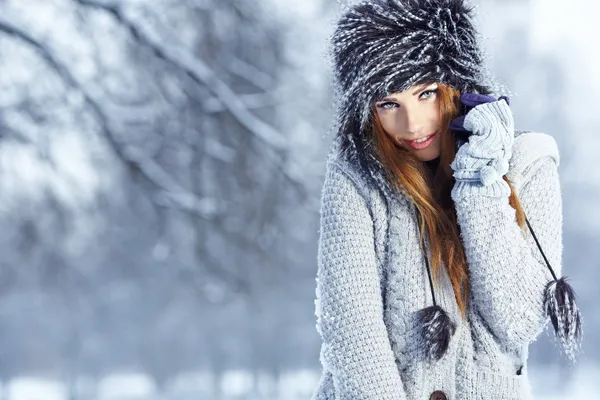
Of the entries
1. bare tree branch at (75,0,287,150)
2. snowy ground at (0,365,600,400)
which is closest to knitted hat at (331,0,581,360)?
bare tree branch at (75,0,287,150)

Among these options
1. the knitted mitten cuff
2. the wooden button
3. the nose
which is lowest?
the wooden button

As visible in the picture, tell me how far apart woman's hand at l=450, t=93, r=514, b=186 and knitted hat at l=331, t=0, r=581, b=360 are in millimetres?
133

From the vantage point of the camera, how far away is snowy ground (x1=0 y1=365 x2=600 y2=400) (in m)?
8.54

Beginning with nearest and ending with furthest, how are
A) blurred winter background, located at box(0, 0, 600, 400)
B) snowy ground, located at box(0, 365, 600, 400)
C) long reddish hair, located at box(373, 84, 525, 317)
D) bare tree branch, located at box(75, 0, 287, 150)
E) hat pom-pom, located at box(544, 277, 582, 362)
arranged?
hat pom-pom, located at box(544, 277, 582, 362)
long reddish hair, located at box(373, 84, 525, 317)
bare tree branch, located at box(75, 0, 287, 150)
blurred winter background, located at box(0, 0, 600, 400)
snowy ground, located at box(0, 365, 600, 400)

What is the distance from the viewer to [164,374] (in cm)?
973

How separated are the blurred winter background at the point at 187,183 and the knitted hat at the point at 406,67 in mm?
140

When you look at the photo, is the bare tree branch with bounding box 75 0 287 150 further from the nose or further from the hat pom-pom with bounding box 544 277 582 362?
the hat pom-pom with bounding box 544 277 582 362

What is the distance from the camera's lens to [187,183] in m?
7.82

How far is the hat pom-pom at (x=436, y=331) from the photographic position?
202 cm

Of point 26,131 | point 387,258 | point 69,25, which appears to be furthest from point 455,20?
point 69,25

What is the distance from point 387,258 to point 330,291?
0.48ft

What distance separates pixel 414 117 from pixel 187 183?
585 cm

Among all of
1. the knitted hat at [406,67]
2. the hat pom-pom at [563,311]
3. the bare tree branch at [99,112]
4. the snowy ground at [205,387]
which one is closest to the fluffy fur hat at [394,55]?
the knitted hat at [406,67]

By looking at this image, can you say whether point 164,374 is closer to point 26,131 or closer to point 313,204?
point 313,204
